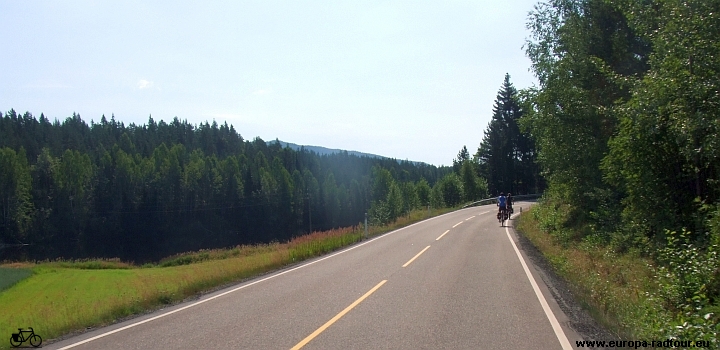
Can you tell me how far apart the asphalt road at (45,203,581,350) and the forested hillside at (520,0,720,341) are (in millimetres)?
2097

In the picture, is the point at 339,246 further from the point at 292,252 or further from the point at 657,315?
the point at 657,315

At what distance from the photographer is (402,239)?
80.3 feet

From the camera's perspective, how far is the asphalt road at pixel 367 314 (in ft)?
24.2

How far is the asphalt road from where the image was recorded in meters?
7.37

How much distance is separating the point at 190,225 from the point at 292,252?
85870 millimetres

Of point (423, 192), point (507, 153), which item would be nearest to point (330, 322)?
point (507, 153)

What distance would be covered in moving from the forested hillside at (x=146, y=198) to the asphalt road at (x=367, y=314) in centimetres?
7053

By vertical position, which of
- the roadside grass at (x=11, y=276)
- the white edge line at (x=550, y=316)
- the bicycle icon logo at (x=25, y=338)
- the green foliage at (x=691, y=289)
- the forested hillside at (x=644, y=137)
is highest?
the forested hillside at (x=644, y=137)

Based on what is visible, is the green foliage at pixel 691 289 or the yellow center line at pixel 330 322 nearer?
the green foliage at pixel 691 289

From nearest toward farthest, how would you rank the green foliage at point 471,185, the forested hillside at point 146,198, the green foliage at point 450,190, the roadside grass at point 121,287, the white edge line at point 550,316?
the white edge line at point 550,316
the roadside grass at point 121,287
the green foliage at point 471,185
the forested hillside at point 146,198
the green foliage at point 450,190

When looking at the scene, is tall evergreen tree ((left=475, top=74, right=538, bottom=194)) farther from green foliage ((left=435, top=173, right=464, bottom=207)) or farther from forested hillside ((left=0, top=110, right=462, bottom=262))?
green foliage ((left=435, top=173, right=464, bottom=207))

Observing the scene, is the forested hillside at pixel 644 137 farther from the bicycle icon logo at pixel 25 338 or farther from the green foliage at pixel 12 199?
the green foliage at pixel 12 199

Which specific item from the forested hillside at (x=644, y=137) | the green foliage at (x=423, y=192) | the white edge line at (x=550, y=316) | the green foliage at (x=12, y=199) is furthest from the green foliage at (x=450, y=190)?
the white edge line at (x=550, y=316)

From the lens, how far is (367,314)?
29.8 ft
